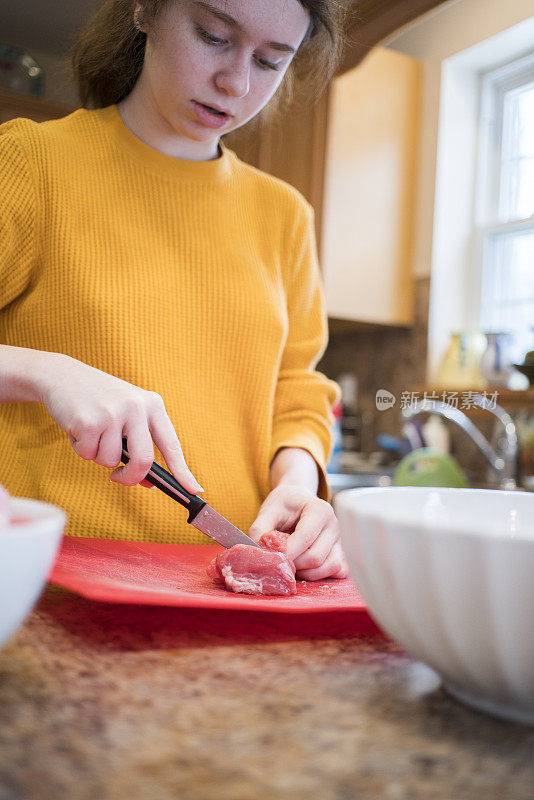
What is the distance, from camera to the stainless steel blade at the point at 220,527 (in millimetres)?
748

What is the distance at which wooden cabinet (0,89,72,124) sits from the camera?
2623mm

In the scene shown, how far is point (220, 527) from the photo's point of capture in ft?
2.48

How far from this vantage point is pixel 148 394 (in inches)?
25.5

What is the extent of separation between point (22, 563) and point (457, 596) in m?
0.21

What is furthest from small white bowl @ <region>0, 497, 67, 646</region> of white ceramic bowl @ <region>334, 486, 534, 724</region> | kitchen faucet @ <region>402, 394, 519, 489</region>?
kitchen faucet @ <region>402, 394, 519, 489</region>

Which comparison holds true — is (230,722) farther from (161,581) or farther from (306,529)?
(306,529)

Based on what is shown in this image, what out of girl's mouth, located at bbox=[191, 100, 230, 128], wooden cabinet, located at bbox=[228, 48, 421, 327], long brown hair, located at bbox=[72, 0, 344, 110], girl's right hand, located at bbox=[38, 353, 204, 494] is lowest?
girl's right hand, located at bbox=[38, 353, 204, 494]

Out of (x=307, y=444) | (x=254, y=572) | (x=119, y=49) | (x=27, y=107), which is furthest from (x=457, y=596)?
(x=27, y=107)

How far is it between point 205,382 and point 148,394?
0.43m

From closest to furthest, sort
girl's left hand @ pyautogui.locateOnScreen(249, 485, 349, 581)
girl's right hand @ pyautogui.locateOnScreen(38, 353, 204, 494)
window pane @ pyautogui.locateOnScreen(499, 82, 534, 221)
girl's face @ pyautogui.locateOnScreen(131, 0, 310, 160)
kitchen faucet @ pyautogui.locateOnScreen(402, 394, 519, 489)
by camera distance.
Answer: girl's right hand @ pyautogui.locateOnScreen(38, 353, 204, 494) → girl's left hand @ pyautogui.locateOnScreen(249, 485, 349, 581) → girl's face @ pyautogui.locateOnScreen(131, 0, 310, 160) → kitchen faucet @ pyautogui.locateOnScreen(402, 394, 519, 489) → window pane @ pyautogui.locateOnScreen(499, 82, 534, 221)

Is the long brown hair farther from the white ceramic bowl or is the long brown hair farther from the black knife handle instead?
the white ceramic bowl

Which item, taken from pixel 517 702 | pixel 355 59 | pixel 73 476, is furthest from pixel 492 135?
pixel 517 702

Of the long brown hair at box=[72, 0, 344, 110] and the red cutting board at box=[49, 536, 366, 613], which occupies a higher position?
the long brown hair at box=[72, 0, 344, 110]

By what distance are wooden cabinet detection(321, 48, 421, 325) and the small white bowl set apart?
8.64ft
